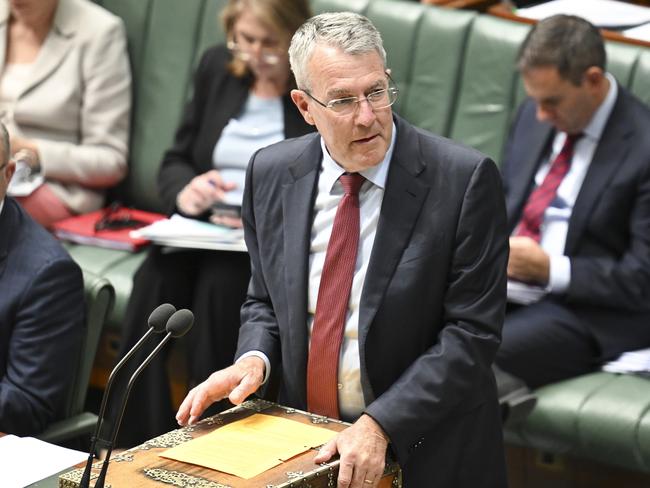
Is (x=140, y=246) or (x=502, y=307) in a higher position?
(x=502, y=307)

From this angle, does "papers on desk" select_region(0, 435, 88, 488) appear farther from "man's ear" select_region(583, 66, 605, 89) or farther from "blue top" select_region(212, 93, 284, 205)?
"man's ear" select_region(583, 66, 605, 89)

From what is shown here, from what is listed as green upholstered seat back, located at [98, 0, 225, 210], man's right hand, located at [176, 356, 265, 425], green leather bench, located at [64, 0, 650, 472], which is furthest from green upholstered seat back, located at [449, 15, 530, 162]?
man's right hand, located at [176, 356, 265, 425]

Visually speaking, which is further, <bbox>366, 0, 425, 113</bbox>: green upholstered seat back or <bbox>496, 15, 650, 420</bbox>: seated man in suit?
<bbox>366, 0, 425, 113</bbox>: green upholstered seat back

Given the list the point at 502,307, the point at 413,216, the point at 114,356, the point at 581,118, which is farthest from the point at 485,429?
the point at 114,356

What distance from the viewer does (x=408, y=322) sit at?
2.56 metres

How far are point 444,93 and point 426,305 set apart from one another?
6.53ft

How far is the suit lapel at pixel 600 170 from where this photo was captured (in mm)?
3697

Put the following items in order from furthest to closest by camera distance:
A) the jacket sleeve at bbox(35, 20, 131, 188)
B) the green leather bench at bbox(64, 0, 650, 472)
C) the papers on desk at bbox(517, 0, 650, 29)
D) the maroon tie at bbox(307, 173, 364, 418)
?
the jacket sleeve at bbox(35, 20, 131, 188) → the papers on desk at bbox(517, 0, 650, 29) → the green leather bench at bbox(64, 0, 650, 472) → the maroon tie at bbox(307, 173, 364, 418)

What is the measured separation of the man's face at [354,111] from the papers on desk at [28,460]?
80 centimetres

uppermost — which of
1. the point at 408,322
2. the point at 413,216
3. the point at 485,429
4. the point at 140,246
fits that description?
the point at 413,216

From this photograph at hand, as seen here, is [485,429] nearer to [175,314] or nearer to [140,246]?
[175,314]

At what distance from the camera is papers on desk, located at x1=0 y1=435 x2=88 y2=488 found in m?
2.50

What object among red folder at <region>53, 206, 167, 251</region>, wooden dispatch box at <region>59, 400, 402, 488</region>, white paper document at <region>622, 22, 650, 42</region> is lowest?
red folder at <region>53, 206, 167, 251</region>

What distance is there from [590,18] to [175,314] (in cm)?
258
